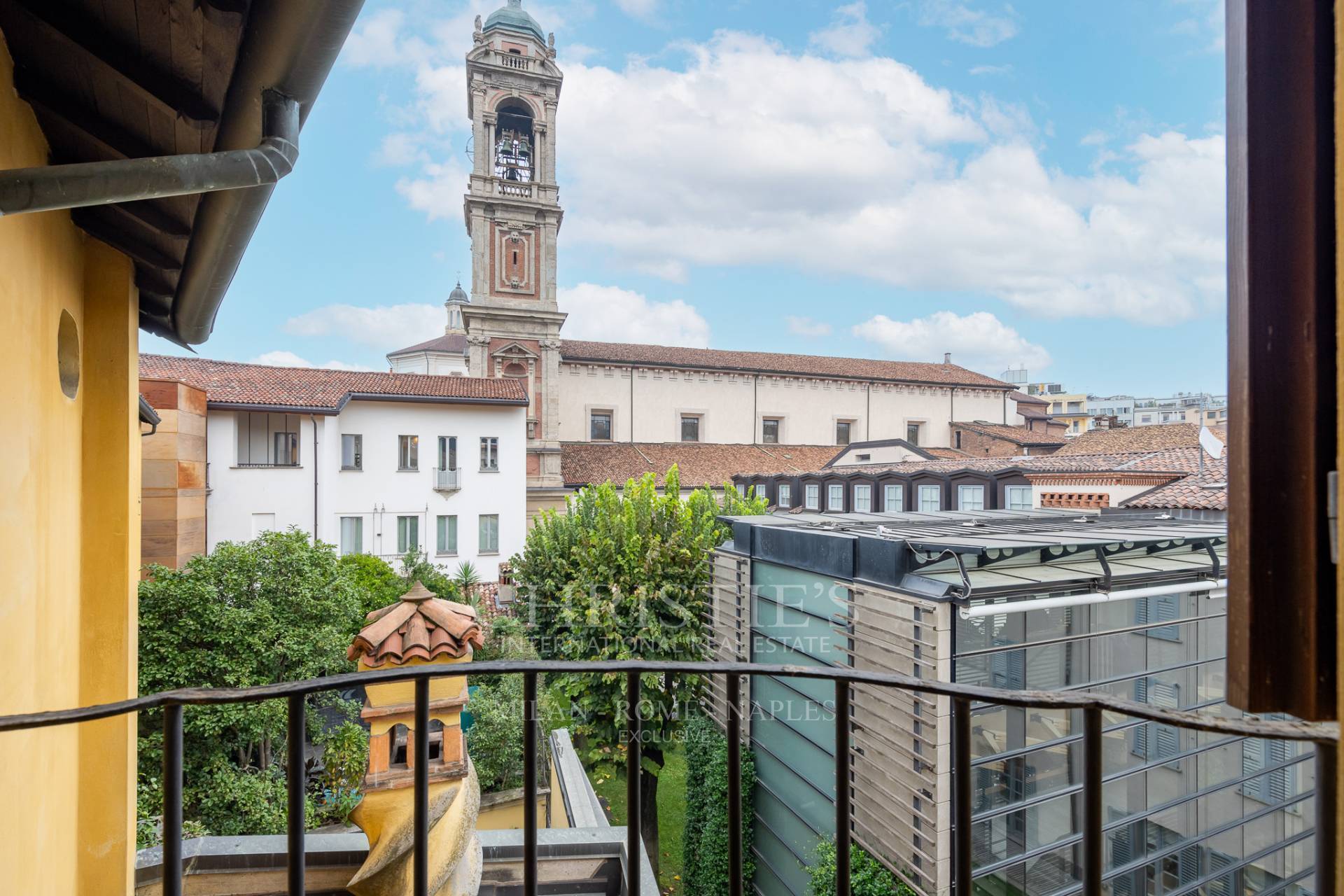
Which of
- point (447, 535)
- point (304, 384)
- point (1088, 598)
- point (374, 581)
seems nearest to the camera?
point (1088, 598)

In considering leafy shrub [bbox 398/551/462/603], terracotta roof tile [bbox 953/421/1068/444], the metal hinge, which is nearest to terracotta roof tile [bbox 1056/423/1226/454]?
terracotta roof tile [bbox 953/421/1068/444]

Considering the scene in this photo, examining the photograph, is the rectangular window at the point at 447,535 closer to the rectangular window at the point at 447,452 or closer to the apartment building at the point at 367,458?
the apartment building at the point at 367,458

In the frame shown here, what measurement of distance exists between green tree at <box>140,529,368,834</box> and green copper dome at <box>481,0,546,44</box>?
20745 mm

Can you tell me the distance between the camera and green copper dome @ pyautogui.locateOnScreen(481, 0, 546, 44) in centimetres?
2280

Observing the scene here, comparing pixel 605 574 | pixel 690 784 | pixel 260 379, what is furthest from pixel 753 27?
pixel 690 784

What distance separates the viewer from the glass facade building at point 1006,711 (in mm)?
5430

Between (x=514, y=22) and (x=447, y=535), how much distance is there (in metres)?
17.7

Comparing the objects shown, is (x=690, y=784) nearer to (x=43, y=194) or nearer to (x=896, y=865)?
(x=896, y=865)

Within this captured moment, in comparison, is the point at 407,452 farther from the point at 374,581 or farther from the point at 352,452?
the point at 374,581

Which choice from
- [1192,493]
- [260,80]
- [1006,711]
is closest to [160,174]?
[260,80]

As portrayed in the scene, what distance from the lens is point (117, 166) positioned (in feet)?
4.23

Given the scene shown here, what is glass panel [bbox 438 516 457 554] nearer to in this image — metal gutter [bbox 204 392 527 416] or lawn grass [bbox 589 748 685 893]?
metal gutter [bbox 204 392 527 416]

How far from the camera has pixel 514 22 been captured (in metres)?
23.0

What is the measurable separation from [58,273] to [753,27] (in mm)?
27266
